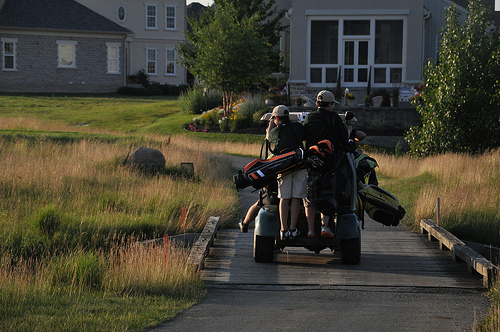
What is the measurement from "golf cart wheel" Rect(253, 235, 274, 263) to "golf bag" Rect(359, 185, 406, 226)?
1428mm

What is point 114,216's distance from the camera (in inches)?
463

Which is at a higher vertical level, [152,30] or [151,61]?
[152,30]

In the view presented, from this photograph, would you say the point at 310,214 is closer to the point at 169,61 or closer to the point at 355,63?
the point at 355,63

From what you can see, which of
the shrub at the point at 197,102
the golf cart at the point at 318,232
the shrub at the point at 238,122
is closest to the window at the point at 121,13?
the shrub at the point at 197,102

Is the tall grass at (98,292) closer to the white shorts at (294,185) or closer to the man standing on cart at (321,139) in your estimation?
the white shorts at (294,185)

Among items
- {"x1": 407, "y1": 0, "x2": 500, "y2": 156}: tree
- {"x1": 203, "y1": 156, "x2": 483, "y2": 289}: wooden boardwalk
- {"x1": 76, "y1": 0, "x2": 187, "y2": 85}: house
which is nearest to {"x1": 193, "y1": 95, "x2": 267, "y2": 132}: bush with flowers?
{"x1": 407, "y1": 0, "x2": 500, "y2": 156}: tree

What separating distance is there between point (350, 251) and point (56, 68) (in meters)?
43.6

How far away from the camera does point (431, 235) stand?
11414 millimetres

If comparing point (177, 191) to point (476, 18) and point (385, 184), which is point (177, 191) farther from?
point (476, 18)

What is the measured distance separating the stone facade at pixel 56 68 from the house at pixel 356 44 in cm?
2009

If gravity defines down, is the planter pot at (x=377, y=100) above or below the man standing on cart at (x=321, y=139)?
above

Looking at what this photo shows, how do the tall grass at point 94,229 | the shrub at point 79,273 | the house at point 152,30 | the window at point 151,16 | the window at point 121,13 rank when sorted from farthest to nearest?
1. the window at point 151,16
2. the window at point 121,13
3. the house at point 152,30
4. the shrub at point 79,273
5. the tall grass at point 94,229

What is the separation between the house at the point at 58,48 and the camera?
48.5 m

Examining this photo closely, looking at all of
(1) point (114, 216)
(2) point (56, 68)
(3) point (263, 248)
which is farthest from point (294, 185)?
(2) point (56, 68)
